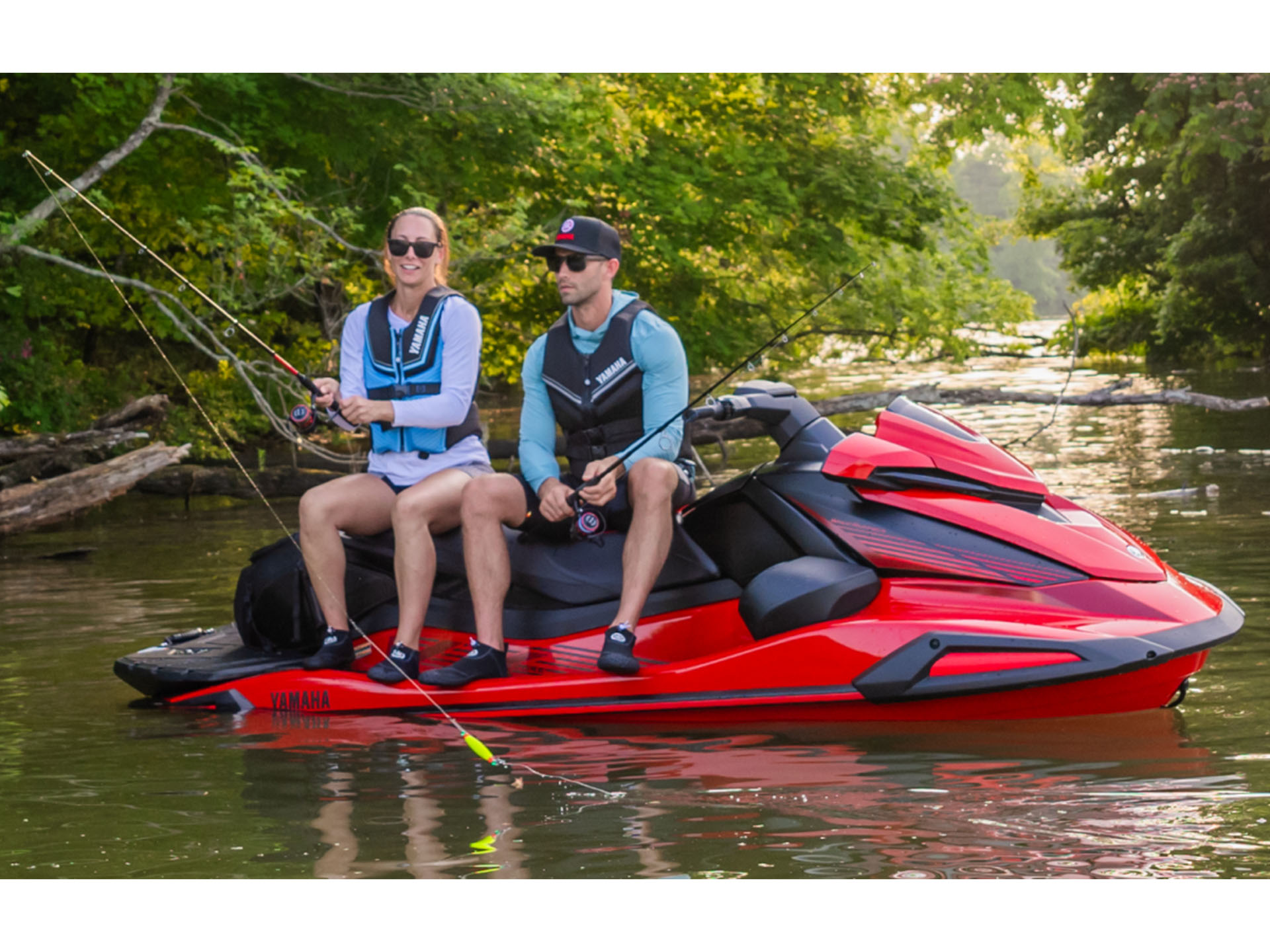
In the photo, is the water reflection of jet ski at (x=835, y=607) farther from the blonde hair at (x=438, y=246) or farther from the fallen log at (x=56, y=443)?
the fallen log at (x=56, y=443)

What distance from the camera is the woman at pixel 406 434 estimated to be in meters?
4.28

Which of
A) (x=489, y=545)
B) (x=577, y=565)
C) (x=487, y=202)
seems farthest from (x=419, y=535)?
(x=487, y=202)

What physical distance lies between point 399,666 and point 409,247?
47.5 inches

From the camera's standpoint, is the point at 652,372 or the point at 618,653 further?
the point at 652,372

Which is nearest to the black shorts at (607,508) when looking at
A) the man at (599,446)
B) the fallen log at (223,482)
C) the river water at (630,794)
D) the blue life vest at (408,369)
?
the man at (599,446)

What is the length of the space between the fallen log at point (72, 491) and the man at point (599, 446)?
4.95 meters

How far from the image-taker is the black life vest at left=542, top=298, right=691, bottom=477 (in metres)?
4.21

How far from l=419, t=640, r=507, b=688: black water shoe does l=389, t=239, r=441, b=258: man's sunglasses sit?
1.13 metres

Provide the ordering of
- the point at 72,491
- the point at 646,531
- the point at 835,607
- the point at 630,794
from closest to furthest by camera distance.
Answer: the point at 630,794 < the point at 835,607 < the point at 646,531 < the point at 72,491

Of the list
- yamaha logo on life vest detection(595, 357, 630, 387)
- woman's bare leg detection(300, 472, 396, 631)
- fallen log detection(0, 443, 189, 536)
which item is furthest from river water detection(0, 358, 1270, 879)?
fallen log detection(0, 443, 189, 536)

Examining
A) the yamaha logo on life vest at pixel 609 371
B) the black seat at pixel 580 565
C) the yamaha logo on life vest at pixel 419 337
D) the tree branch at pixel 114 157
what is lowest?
the black seat at pixel 580 565

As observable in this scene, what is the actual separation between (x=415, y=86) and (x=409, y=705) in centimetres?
714

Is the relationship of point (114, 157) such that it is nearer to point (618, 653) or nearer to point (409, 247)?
point (409, 247)

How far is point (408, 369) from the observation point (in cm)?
438
